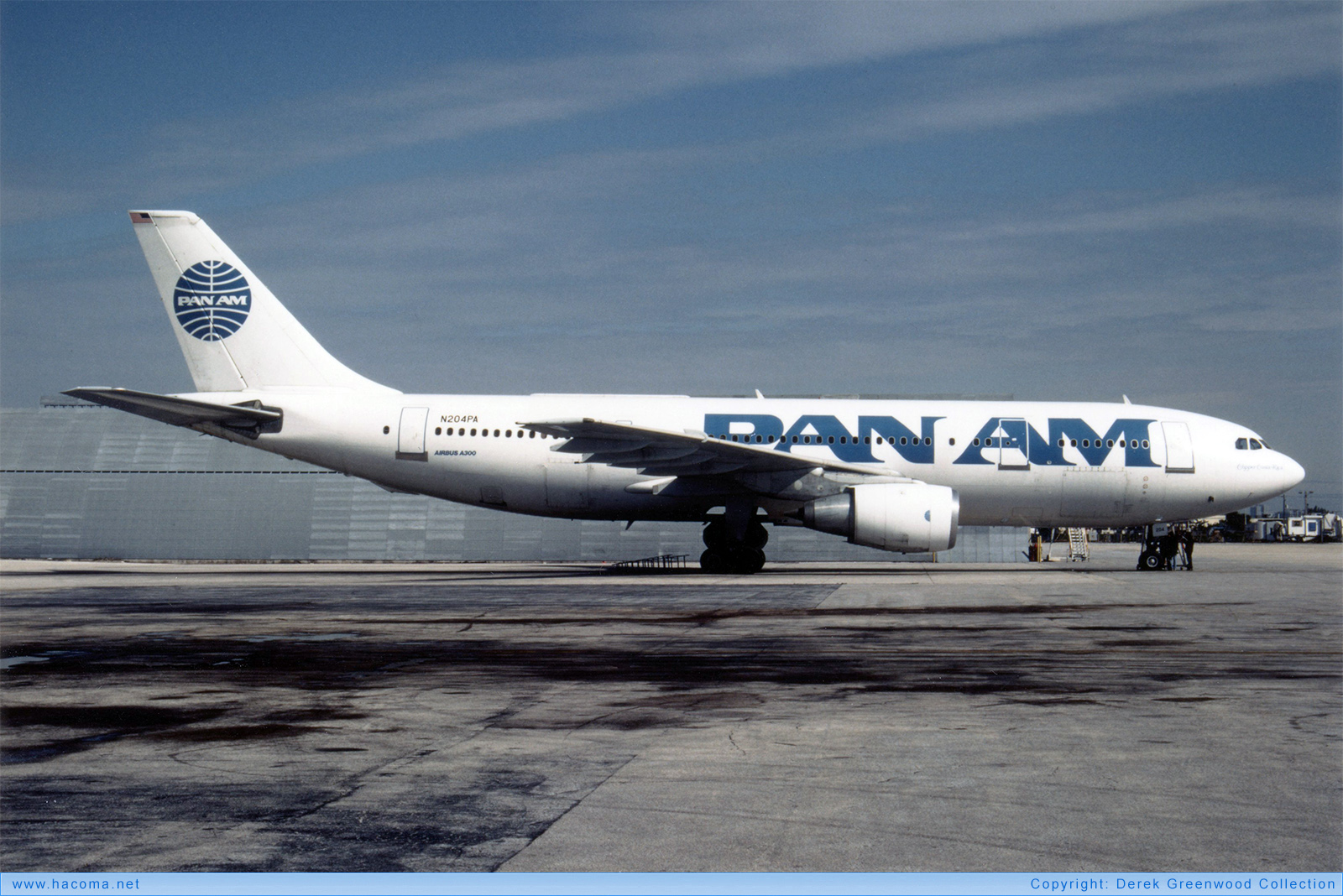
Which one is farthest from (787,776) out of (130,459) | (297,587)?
(130,459)

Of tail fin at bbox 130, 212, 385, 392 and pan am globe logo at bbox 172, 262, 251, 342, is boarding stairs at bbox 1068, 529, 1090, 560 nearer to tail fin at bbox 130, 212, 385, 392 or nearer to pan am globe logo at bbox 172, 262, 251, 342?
tail fin at bbox 130, 212, 385, 392

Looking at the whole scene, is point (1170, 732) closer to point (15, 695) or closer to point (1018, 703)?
point (1018, 703)

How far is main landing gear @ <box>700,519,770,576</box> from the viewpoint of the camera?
86.4 feet

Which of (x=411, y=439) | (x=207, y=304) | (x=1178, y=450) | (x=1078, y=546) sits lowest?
(x=1078, y=546)

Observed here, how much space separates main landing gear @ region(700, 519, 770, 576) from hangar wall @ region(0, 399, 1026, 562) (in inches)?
451

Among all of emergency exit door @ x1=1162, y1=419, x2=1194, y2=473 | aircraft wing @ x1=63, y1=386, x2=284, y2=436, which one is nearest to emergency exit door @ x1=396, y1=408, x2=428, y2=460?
aircraft wing @ x1=63, y1=386, x2=284, y2=436

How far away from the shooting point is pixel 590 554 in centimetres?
3838

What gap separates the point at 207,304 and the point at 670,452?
38.8ft

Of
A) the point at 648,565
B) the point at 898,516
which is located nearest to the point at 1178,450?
the point at 898,516

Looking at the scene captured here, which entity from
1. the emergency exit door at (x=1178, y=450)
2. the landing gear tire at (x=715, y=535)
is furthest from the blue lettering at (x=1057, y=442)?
the landing gear tire at (x=715, y=535)

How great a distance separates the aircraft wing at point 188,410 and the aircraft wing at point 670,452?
7.05 meters

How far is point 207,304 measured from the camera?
27.5 meters

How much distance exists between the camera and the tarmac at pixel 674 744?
4.42 m

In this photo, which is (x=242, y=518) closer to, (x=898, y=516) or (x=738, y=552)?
(x=738, y=552)
